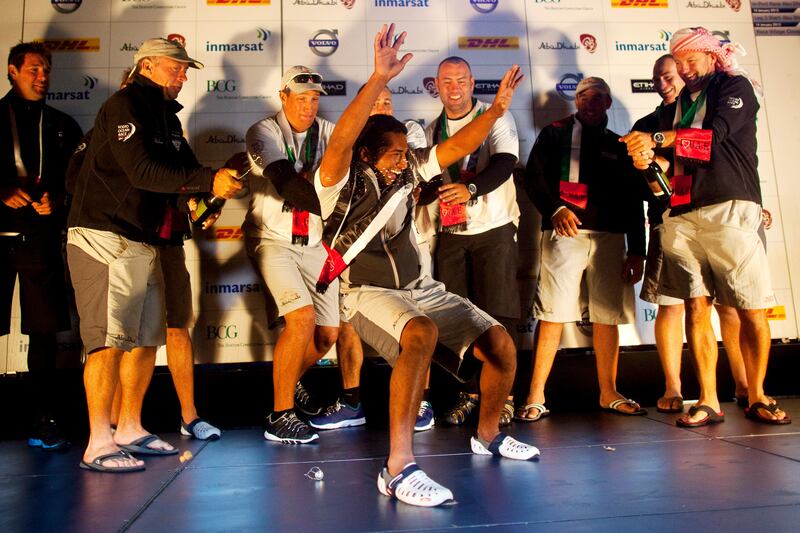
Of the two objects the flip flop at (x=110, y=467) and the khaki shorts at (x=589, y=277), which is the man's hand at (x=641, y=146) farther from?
the flip flop at (x=110, y=467)

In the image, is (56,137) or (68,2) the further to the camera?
(68,2)

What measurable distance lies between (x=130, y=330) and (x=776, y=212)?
4541 mm

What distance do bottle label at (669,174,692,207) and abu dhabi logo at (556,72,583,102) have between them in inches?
55.8

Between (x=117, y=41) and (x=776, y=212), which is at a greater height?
(x=117, y=41)

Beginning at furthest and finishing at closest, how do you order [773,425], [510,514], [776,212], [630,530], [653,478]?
[776,212] < [773,425] < [653,478] < [510,514] < [630,530]

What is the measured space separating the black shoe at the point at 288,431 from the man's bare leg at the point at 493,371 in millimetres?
983

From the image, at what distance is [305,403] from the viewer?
421 centimetres

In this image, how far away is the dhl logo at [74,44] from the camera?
4668 millimetres

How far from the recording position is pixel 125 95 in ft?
10.5

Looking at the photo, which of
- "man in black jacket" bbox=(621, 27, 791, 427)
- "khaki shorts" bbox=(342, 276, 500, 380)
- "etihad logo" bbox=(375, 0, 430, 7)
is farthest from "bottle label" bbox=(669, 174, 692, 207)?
"etihad logo" bbox=(375, 0, 430, 7)

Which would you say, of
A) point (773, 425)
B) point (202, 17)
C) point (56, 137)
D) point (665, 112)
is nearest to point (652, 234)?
point (665, 112)

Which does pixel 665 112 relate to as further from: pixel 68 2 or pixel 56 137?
pixel 68 2

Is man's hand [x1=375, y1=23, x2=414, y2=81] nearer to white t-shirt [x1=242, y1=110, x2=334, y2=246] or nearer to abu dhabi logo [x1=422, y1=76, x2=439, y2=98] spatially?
white t-shirt [x1=242, y1=110, x2=334, y2=246]

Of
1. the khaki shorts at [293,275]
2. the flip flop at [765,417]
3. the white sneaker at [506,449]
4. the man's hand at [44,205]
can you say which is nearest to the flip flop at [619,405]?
the flip flop at [765,417]
